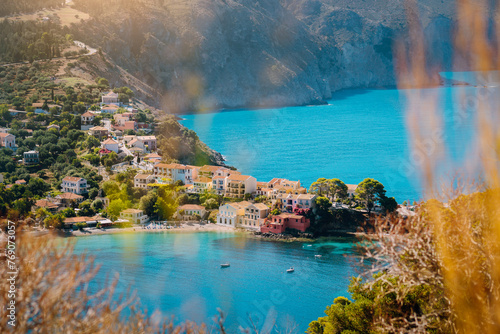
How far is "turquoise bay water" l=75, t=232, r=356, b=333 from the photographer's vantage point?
66.5ft

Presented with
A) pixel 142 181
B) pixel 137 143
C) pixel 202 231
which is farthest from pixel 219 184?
pixel 137 143

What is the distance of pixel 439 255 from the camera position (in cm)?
705

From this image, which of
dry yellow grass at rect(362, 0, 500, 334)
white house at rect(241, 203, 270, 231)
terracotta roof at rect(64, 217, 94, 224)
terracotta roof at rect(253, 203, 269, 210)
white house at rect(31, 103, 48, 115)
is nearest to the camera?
dry yellow grass at rect(362, 0, 500, 334)

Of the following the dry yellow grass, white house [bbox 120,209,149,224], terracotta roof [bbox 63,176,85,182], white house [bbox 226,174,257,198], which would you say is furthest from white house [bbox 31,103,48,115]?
the dry yellow grass

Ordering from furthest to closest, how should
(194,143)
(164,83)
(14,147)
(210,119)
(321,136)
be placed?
(164,83) → (210,119) → (321,136) → (194,143) → (14,147)

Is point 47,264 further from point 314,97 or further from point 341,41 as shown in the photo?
point 341,41

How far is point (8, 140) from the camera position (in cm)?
3912

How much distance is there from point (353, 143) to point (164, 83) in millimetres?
40289

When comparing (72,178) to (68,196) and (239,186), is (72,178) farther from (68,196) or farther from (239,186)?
(239,186)

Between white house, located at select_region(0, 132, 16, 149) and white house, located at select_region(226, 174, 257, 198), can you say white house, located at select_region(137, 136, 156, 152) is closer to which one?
white house, located at select_region(226, 174, 257, 198)

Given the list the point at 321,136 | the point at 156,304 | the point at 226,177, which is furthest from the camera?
the point at 321,136

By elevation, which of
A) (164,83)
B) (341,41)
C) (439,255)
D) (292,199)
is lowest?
(439,255)

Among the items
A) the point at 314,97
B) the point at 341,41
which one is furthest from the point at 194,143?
the point at 341,41

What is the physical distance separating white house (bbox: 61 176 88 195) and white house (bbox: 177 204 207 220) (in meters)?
5.92
